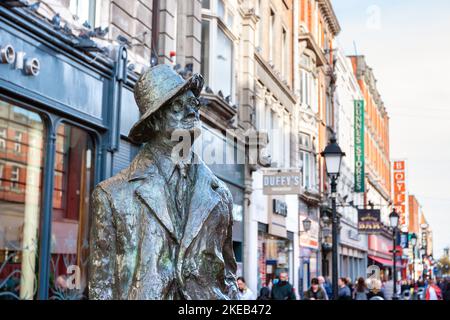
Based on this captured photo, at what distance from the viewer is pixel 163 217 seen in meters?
2.95

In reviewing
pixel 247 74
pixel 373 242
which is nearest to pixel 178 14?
pixel 247 74

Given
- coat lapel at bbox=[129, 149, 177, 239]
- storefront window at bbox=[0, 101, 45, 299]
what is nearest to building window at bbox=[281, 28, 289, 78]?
storefront window at bbox=[0, 101, 45, 299]

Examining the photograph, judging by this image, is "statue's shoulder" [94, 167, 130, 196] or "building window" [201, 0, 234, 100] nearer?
"statue's shoulder" [94, 167, 130, 196]

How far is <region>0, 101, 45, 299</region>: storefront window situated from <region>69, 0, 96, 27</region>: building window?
2.14 metres

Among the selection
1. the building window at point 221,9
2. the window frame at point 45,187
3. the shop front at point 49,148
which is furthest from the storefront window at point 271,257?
the window frame at point 45,187

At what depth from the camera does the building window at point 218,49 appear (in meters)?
18.6

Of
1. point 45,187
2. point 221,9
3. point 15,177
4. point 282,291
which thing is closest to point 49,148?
point 45,187

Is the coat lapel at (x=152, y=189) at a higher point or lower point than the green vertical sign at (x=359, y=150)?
lower

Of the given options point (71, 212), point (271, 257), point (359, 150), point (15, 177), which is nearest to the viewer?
point (15, 177)

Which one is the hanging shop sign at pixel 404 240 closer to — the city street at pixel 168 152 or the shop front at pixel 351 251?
the shop front at pixel 351 251

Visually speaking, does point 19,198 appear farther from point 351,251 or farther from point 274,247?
point 351,251

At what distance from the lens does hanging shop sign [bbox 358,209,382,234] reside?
113ft

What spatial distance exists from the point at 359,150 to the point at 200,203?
44.9 metres

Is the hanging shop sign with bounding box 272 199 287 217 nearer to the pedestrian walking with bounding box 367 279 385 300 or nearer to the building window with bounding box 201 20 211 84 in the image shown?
the building window with bounding box 201 20 211 84
